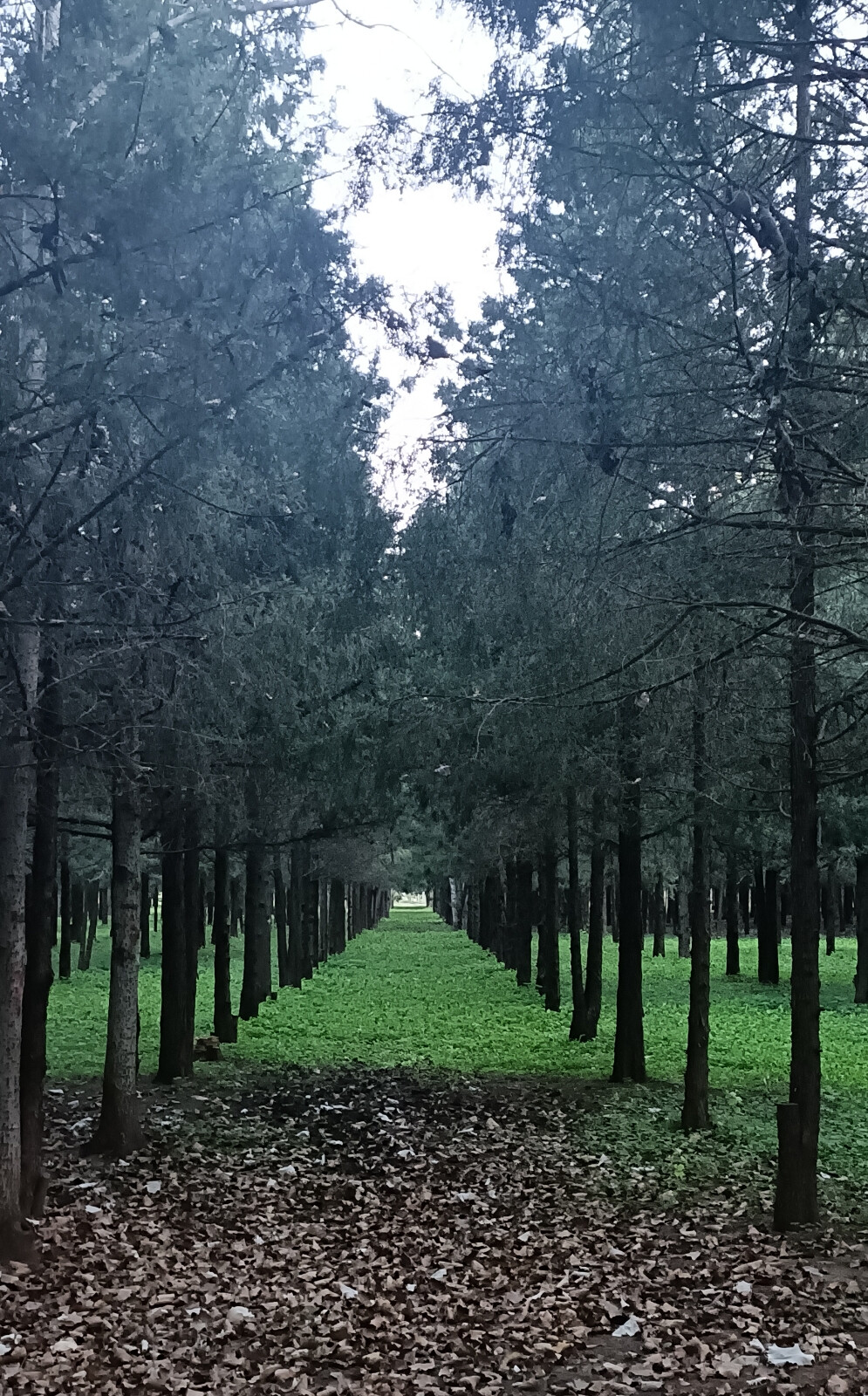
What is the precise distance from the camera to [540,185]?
21.3 feet

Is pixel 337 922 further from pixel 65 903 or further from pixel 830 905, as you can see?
pixel 830 905

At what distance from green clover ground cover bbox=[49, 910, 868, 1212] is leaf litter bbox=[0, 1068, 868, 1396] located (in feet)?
3.74

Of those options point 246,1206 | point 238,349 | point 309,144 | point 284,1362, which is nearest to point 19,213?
point 238,349

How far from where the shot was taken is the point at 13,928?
7543mm

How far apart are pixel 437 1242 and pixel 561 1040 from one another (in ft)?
35.9

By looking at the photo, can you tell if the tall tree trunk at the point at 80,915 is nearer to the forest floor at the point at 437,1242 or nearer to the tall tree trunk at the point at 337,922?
the tall tree trunk at the point at 337,922

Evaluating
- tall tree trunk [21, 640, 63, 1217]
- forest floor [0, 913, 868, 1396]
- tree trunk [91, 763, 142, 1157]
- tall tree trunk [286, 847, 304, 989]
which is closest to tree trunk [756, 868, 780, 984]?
tall tree trunk [286, 847, 304, 989]

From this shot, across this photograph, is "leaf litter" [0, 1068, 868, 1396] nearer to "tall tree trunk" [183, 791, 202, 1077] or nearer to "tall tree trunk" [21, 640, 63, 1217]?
"tall tree trunk" [21, 640, 63, 1217]

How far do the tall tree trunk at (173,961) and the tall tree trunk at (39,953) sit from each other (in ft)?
15.7

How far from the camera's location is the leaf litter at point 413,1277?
5.75m

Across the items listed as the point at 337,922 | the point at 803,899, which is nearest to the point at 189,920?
the point at 803,899

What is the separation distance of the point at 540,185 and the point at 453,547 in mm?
2600

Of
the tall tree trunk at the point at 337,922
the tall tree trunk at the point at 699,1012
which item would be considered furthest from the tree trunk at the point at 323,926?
the tall tree trunk at the point at 699,1012

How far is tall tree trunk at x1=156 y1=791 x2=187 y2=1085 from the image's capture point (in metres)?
13.6
